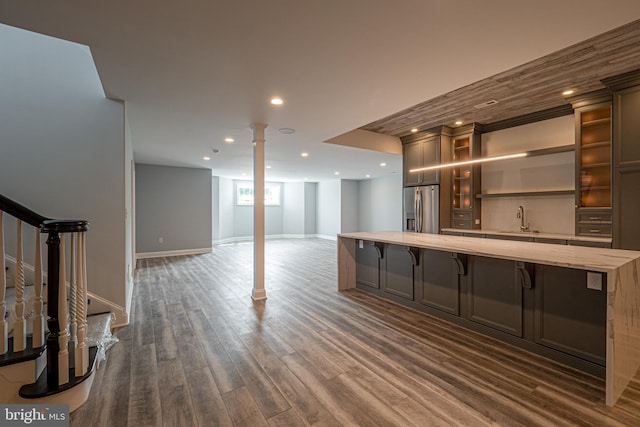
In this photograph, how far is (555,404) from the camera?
73.3 inches

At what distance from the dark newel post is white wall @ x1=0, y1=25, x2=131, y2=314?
152 cm

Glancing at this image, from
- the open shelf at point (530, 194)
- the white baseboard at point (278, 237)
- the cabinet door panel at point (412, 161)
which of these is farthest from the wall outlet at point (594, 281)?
the white baseboard at point (278, 237)

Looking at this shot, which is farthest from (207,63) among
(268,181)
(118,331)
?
(268,181)

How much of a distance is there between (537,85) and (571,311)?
2676mm

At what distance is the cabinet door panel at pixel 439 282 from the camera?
3.18 metres

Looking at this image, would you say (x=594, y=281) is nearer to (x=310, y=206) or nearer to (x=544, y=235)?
(x=544, y=235)

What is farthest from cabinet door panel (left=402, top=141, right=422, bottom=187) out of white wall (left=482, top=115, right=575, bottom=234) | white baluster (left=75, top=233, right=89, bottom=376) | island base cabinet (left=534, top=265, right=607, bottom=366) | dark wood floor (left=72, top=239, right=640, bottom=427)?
white baluster (left=75, top=233, right=89, bottom=376)

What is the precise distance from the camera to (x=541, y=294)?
2.50 metres

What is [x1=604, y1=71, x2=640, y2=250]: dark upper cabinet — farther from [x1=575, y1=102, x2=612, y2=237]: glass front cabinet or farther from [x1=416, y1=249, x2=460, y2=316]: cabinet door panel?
[x1=416, y1=249, x2=460, y2=316]: cabinet door panel

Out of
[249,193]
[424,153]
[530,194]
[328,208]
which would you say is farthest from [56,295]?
[328,208]

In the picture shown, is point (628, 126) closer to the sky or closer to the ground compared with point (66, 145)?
closer to the sky

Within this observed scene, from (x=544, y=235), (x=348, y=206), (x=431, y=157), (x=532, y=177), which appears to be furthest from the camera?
(x=348, y=206)

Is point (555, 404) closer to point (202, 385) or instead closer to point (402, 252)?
point (402, 252)

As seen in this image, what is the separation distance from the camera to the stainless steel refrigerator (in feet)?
17.3
